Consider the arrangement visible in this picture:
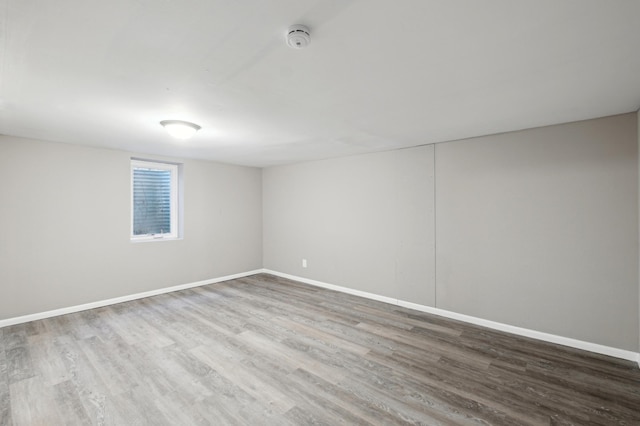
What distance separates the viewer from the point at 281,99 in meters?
2.32

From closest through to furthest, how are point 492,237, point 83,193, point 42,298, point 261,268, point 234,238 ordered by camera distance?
point 492,237, point 42,298, point 83,193, point 234,238, point 261,268

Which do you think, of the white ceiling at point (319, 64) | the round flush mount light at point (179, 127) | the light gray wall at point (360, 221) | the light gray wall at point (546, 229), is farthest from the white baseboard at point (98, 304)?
the light gray wall at point (546, 229)

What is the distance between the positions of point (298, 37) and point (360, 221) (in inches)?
133

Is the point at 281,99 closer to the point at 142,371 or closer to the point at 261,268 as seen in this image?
the point at 142,371

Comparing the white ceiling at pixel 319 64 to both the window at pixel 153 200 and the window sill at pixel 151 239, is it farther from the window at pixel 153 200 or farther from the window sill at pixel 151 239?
the window sill at pixel 151 239

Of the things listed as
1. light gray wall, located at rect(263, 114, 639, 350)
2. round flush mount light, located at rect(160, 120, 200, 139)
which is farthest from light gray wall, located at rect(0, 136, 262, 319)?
light gray wall, located at rect(263, 114, 639, 350)

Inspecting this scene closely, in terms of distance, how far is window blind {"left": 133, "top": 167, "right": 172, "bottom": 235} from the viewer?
15.1ft

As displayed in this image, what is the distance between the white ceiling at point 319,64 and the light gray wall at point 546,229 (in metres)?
0.34

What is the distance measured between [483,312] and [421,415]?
195cm

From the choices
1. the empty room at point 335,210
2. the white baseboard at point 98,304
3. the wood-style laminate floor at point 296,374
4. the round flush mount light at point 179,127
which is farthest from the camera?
the white baseboard at point 98,304

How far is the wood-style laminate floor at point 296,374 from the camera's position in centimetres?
193

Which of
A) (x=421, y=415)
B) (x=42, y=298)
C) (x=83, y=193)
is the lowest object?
(x=421, y=415)

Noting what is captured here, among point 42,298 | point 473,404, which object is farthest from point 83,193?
point 473,404

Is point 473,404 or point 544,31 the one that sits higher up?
point 544,31
